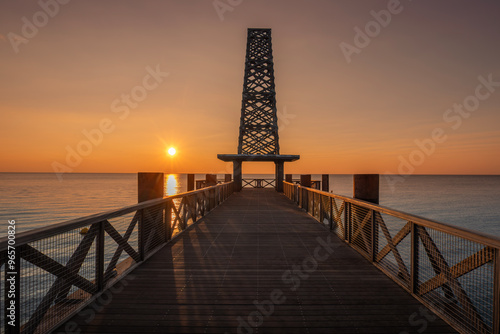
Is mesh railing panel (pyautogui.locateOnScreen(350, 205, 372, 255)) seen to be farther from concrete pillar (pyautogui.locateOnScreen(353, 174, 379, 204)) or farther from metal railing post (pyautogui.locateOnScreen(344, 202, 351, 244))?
concrete pillar (pyautogui.locateOnScreen(353, 174, 379, 204))

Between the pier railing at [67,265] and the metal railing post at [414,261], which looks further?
the metal railing post at [414,261]

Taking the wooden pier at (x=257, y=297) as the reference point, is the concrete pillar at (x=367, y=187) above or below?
above

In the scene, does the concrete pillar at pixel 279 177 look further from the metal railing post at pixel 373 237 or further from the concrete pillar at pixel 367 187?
the metal railing post at pixel 373 237

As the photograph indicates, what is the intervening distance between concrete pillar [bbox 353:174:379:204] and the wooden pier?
1.11 metres

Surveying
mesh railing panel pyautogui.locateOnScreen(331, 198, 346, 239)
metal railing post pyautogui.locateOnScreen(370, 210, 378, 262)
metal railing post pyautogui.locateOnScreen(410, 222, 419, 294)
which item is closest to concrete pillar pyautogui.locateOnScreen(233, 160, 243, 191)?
mesh railing panel pyautogui.locateOnScreen(331, 198, 346, 239)

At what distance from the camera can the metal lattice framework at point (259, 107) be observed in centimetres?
2514

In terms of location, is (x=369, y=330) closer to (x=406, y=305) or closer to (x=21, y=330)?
(x=406, y=305)

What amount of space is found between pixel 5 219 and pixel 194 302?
961 inches

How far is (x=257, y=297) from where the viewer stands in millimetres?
3494

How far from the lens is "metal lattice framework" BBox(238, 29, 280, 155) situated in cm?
2514

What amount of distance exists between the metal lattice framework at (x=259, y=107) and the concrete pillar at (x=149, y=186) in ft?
62.3

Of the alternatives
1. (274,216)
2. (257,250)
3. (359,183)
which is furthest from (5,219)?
(359,183)

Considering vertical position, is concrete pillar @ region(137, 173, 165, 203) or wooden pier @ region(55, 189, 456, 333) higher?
concrete pillar @ region(137, 173, 165, 203)

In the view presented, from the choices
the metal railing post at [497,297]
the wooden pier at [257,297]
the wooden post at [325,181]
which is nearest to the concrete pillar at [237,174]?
the wooden post at [325,181]
